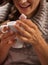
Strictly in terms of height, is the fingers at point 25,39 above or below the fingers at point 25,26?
below

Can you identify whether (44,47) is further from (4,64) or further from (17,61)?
(4,64)

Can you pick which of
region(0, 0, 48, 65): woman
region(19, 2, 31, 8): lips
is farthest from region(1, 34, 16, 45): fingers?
region(19, 2, 31, 8): lips

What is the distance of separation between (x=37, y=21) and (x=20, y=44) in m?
0.19

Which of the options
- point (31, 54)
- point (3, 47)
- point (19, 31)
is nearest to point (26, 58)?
point (31, 54)

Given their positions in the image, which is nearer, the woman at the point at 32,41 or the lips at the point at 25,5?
the woman at the point at 32,41

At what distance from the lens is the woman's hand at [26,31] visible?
114 cm

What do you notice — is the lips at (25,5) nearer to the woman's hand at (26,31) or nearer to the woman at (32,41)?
the woman at (32,41)

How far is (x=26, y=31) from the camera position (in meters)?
1.15

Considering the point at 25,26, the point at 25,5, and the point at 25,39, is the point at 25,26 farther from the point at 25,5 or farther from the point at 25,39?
the point at 25,5

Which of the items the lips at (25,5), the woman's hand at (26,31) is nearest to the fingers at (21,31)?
the woman's hand at (26,31)

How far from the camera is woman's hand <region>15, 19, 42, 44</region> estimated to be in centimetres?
114

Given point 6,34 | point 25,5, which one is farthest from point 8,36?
point 25,5

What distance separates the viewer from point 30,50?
4.43 ft

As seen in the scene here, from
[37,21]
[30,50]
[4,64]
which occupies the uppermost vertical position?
[37,21]
